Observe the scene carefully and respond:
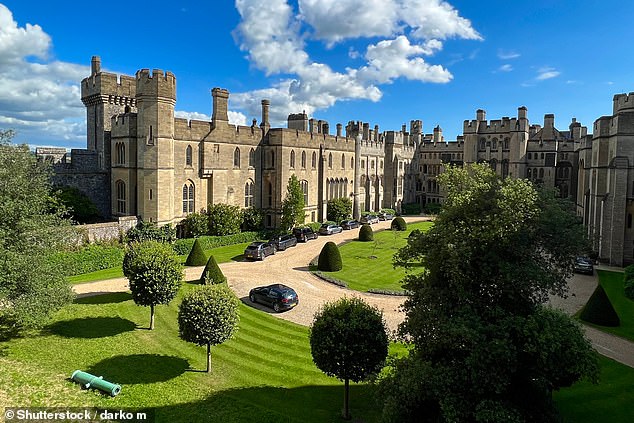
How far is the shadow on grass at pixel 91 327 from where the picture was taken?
60.8 feet

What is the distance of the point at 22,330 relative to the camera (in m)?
18.7

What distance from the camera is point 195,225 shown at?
36.8 meters

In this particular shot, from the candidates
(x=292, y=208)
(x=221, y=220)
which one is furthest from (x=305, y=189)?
(x=221, y=220)

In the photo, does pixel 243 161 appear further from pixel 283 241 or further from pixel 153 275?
pixel 153 275

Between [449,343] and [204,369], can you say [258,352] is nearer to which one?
[204,369]

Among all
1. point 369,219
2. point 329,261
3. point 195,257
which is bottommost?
point 329,261

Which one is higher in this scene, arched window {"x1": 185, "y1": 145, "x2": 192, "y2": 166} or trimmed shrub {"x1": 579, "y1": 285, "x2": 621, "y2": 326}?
arched window {"x1": 185, "y1": 145, "x2": 192, "y2": 166}

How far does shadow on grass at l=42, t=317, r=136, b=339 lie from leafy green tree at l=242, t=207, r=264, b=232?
22088mm

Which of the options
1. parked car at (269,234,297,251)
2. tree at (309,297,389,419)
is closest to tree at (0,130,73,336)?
tree at (309,297,389,419)

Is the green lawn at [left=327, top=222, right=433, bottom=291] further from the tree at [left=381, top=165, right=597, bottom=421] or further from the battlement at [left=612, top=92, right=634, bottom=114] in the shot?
the battlement at [left=612, top=92, right=634, bottom=114]

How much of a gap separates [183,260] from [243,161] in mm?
14462

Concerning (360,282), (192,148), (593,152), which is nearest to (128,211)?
(192,148)

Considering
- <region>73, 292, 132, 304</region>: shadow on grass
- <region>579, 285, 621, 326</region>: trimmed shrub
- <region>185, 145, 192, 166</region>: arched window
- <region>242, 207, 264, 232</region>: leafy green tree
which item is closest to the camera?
<region>579, 285, 621, 326</region>: trimmed shrub

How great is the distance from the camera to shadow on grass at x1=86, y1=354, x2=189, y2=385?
15.0 metres
